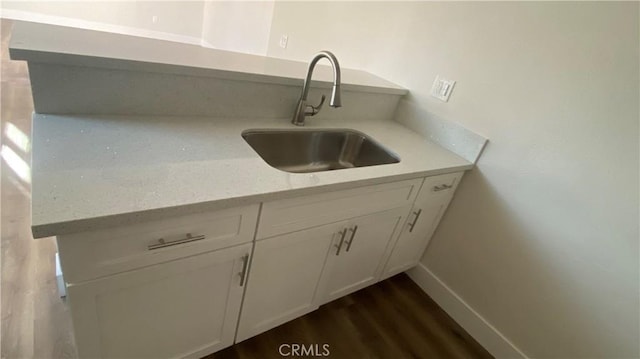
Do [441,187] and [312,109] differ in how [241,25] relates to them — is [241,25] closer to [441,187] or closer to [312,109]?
[312,109]

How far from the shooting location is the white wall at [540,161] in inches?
45.4

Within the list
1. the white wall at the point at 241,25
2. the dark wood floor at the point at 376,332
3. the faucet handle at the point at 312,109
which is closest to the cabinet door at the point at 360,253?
the dark wood floor at the point at 376,332

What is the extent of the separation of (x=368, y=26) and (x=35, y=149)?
6.07 ft

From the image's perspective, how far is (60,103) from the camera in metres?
0.99

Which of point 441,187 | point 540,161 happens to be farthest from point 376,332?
point 540,161

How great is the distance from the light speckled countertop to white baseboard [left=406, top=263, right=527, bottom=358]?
0.87m

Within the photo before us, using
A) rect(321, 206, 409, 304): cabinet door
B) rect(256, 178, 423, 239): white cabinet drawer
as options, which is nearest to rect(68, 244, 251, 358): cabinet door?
rect(256, 178, 423, 239): white cabinet drawer

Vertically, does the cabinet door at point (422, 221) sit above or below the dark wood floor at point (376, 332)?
above

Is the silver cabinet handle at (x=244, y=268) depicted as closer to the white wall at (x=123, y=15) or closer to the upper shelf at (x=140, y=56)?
the upper shelf at (x=140, y=56)

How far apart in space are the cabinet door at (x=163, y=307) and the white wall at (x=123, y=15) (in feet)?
21.8

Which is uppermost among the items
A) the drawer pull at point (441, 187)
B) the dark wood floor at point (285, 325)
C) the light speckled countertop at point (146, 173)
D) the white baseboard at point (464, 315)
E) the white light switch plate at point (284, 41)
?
the white light switch plate at point (284, 41)

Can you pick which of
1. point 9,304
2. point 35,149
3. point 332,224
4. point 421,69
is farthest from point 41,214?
point 421,69

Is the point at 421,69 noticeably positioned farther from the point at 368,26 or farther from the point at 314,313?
the point at 314,313

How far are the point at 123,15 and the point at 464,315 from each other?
7.66 metres
